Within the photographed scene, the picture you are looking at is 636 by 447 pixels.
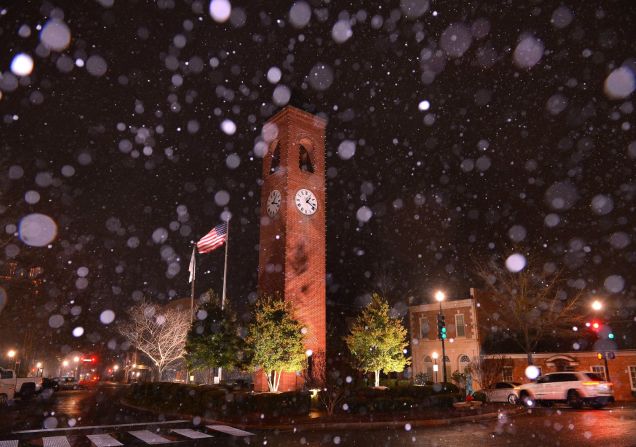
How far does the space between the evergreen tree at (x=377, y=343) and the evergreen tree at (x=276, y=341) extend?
21.9 feet

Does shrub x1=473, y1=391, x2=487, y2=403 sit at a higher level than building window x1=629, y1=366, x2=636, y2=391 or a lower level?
lower

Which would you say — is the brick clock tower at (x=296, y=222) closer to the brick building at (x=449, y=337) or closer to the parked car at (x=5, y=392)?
the brick building at (x=449, y=337)

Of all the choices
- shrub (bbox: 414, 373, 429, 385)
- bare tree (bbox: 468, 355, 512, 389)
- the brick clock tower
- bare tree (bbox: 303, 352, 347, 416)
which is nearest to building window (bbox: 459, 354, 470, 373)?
bare tree (bbox: 468, 355, 512, 389)

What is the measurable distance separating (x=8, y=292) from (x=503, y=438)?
2848cm

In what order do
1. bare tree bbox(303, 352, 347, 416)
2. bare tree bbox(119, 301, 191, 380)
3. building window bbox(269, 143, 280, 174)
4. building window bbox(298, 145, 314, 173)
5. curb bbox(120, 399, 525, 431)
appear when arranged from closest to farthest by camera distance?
1. curb bbox(120, 399, 525, 431)
2. bare tree bbox(303, 352, 347, 416)
3. building window bbox(269, 143, 280, 174)
4. building window bbox(298, 145, 314, 173)
5. bare tree bbox(119, 301, 191, 380)

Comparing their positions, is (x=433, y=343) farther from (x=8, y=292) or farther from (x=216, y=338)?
(x=8, y=292)

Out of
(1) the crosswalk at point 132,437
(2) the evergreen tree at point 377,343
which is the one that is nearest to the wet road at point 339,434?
(1) the crosswalk at point 132,437

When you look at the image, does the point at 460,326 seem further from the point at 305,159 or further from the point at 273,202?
the point at 273,202

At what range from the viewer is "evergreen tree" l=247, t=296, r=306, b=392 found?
24109mm

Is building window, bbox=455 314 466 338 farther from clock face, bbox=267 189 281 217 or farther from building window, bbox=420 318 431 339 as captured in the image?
clock face, bbox=267 189 281 217

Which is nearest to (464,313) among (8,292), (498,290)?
(498,290)

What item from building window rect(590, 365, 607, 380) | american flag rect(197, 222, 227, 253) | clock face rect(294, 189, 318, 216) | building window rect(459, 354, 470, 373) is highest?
clock face rect(294, 189, 318, 216)

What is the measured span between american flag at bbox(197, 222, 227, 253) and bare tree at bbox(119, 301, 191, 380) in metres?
13.8

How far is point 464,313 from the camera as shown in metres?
38.8
